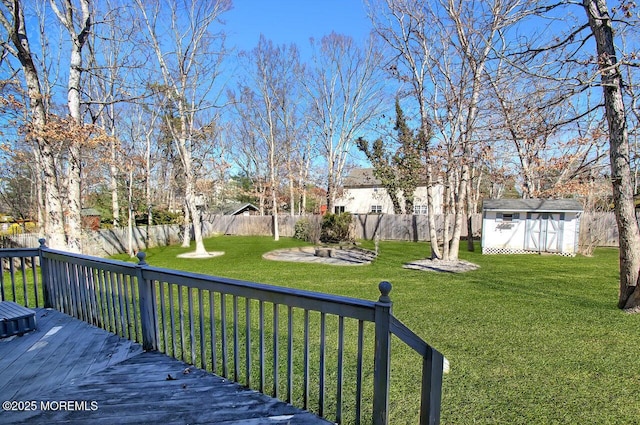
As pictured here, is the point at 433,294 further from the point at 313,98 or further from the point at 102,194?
the point at 102,194

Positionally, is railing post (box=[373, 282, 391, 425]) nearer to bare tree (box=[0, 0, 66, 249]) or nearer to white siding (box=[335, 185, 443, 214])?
bare tree (box=[0, 0, 66, 249])

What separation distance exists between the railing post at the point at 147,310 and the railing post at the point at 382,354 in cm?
205

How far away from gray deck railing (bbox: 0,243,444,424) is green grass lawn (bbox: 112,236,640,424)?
781mm

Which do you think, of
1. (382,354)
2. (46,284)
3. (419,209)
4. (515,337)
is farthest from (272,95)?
(382,354)

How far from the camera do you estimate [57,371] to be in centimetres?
266

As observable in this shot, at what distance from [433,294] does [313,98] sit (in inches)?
666

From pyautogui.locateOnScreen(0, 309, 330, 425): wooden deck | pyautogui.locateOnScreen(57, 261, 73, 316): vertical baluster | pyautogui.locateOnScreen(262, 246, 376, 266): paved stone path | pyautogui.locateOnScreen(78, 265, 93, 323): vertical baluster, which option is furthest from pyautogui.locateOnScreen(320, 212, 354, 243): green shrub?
pyautogui.locateOnScreen(0, 309, 330, 425): wooden deck

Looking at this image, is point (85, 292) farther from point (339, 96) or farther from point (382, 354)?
point (339, 96)

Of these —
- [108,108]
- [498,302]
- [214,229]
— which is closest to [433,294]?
[498,302]

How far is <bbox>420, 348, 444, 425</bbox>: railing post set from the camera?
1.77 meters

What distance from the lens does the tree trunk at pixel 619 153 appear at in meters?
4.96

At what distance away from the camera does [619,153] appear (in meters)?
5.06

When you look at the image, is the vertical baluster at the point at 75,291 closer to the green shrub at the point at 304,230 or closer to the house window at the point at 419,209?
the green shrub at the point at 304,230

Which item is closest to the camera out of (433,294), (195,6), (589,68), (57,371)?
(57,371)
